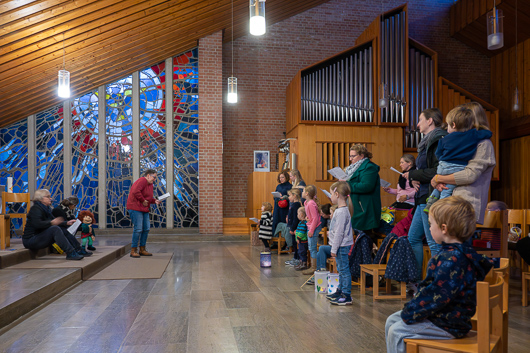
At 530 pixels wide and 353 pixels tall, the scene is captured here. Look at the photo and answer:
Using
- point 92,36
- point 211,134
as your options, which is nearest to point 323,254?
point 92,36

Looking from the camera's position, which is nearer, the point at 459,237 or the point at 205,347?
the point at 459,237

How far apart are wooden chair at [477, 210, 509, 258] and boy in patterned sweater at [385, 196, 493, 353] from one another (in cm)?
154

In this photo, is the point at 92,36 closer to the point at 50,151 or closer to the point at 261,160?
the point at 50,151

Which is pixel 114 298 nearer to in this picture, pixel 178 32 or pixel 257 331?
pixel 257 331

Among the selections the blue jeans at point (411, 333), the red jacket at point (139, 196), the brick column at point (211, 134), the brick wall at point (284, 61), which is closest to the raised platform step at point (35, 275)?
A: the red jacket at point (139, 196)

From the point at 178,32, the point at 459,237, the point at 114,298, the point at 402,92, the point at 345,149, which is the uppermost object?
the point at 178,32

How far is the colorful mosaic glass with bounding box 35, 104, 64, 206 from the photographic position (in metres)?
9.34

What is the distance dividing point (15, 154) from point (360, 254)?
26.9ft

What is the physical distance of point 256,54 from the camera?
34.1ft

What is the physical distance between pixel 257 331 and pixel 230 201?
293 inches

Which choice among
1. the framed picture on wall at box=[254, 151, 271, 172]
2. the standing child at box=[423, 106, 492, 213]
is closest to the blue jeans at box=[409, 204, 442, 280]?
the standing child at box=[423, 106, 492, 213]

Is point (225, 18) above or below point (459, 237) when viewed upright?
above

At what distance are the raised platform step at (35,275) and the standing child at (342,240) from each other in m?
2.45

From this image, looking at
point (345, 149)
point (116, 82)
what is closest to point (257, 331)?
point (345, 149)
